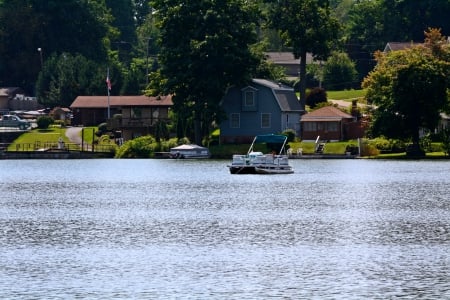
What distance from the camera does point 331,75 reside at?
19788 centimetres

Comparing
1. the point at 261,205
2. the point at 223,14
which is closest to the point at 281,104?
the point at 223,14

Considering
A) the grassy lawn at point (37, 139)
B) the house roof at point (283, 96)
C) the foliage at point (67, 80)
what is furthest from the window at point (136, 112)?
the foliage at point (67, 80)

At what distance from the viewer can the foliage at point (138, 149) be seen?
15088cm

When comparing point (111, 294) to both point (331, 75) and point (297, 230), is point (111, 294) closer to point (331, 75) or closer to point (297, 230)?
point (297, 230)

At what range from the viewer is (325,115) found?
150125mm

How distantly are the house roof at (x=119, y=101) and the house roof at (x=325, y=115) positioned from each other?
18660mm

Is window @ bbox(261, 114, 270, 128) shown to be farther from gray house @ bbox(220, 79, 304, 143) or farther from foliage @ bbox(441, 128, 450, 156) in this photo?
foliage @ bbox(441, 128, 450, 156)

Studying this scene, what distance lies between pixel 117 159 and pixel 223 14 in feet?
69.0

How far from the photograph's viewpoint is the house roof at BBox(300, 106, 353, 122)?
149 metres

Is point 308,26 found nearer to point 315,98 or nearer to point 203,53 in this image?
point 315,98

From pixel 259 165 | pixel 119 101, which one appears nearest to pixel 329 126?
pixel 119 101

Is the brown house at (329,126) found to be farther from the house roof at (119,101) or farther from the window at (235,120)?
the house roof at (119,101)

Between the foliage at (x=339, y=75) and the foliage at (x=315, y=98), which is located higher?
the foliage at (x=339, y=75)

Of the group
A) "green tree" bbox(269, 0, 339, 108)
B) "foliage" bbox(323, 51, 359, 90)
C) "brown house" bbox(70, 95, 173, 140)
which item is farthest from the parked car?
"foliage" bbox(323, 51, 359, 90)
